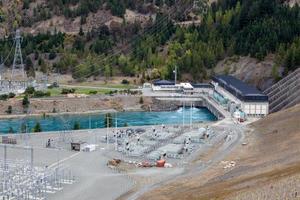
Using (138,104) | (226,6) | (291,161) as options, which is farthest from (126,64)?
(291,161)

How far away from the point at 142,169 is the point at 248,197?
17.2 meters

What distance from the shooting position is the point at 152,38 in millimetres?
106812

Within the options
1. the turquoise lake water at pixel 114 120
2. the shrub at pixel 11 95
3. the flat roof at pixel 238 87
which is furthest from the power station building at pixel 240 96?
the shrub at pixel 11 95

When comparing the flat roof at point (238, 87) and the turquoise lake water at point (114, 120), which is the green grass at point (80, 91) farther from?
the flat roof at point (238, 87)

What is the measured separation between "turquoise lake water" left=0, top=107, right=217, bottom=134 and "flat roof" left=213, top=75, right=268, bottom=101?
162 inches

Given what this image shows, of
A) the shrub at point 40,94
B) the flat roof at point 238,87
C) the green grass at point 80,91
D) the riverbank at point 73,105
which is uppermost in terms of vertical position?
the flat roof at point 238,87

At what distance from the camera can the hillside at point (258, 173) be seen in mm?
31156

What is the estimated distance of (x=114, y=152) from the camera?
5256cm

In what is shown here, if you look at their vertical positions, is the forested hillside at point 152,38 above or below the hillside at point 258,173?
above

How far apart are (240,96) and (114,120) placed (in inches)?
590

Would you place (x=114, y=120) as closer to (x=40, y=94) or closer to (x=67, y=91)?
(x=67, y=91)

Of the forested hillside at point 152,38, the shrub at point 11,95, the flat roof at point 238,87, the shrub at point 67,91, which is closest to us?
the flat roof at point 238,87

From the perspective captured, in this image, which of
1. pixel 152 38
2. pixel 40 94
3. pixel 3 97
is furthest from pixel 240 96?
pixel 152 38

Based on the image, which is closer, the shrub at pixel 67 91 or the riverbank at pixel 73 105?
the riverbank at pixel 73 105
